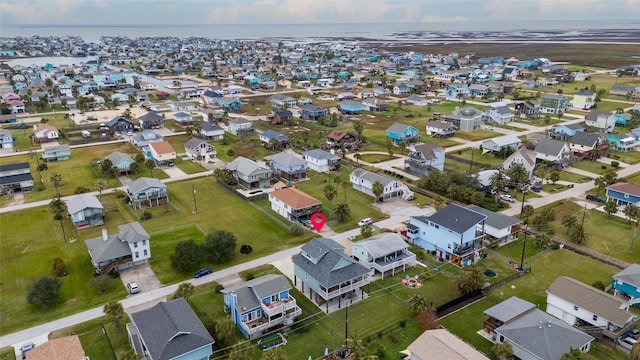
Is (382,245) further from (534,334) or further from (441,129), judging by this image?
(441,129)

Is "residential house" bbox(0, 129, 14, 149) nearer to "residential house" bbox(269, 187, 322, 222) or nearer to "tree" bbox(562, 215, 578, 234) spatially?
"residential house" bbox(269, 187, 322, 222)

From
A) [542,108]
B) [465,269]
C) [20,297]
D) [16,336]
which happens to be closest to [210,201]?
[20,297]

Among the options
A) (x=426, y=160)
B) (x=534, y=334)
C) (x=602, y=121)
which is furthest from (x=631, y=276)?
(x=602, y=121)

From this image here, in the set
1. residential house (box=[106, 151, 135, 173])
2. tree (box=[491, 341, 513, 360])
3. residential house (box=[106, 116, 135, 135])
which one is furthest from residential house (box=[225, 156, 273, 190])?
residential house (box=[106, 116, 135, 135])

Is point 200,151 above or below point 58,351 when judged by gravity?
above

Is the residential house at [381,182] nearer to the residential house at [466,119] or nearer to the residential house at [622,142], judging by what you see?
the residential house at [466,119]
